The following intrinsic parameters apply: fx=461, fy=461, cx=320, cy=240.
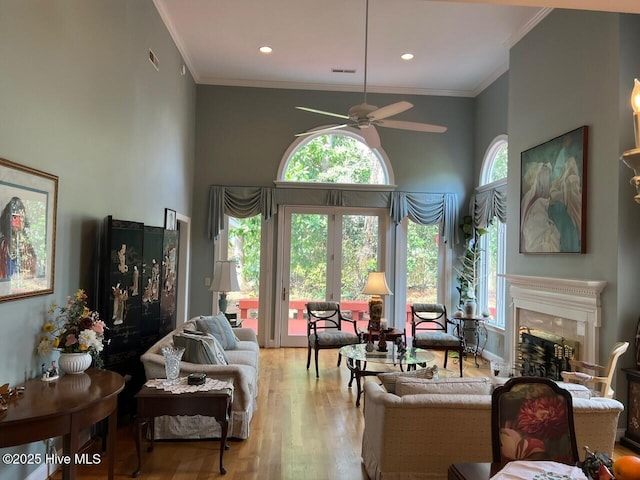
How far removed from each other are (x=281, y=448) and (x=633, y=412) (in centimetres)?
293

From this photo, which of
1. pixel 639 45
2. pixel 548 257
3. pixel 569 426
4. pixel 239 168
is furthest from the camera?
pixel 239 168

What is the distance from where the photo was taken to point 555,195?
15.6 feet

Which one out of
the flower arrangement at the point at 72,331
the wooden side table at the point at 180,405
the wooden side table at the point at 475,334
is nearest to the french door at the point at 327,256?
the wooden side table at the point at 475,334

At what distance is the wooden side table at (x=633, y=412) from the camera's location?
3.76 meters

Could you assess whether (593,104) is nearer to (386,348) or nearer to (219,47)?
(386,348)

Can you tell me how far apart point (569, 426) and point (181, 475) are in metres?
2.49

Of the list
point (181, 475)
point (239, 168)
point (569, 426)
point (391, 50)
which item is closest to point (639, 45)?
point (391, 50)

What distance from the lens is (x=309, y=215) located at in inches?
307

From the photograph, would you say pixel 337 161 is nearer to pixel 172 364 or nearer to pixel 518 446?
pixel 172 364

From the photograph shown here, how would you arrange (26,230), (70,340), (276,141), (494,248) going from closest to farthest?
(26,230) → (70,340) → (494,248) → (276,141)

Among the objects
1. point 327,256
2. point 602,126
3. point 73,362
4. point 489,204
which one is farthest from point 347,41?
point 73,362

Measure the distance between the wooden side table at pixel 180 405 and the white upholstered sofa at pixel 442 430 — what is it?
1.13 meters

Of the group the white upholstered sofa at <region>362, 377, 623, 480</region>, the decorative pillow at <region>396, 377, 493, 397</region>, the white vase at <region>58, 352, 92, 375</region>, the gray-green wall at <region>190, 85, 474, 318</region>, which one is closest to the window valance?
the gray-green wall at <region>190, 85, 474, 318</region>

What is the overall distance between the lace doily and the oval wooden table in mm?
532
